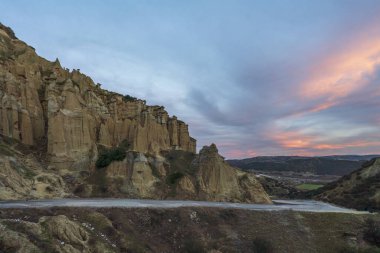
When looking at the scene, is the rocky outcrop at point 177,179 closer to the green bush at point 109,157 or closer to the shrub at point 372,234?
the green bush at point 109,157

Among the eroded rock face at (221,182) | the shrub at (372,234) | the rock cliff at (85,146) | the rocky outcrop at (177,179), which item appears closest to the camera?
the shrub at (372,234)

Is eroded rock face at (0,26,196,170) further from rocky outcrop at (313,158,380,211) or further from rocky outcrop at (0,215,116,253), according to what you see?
rocky outcrop at (313,158,380,211)

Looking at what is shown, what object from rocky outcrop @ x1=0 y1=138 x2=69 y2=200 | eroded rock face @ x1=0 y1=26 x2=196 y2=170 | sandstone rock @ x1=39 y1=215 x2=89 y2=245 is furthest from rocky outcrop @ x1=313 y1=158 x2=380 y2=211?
sandstone rock @ x1=39 y1=215 x2=89 y2=245

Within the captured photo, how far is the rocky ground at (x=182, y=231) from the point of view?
91.9 feet

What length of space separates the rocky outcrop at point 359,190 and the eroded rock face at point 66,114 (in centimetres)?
3659

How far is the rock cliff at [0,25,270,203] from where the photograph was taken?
5631 cm

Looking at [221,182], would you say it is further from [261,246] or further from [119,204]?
[261,246]

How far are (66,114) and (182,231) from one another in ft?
105

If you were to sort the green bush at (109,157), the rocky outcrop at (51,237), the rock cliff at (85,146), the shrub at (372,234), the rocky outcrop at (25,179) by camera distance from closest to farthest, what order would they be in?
the rocky outcrop at (51,237) < the shrub at (372,234) < the rocky outcrop at (25,179) < the rock cliff at (85,146) < the green bush at (109,157)

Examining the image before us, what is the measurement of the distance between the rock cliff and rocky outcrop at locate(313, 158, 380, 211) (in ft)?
64.1

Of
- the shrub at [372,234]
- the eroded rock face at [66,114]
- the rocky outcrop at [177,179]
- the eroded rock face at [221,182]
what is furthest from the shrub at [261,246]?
the eroded rock face at [66,114]

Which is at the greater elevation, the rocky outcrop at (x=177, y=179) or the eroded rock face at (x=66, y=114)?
the eroded rock face at (x=66, y=114)

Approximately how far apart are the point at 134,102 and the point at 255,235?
42.9 meters

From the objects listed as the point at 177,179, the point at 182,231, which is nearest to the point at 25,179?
Result: the point at 182,231
